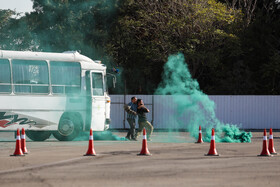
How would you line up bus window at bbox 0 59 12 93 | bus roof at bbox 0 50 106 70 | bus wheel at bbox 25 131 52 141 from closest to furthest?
bus window at bbox 0 59 12 93
bus roof at bbox 0 50 106 70
bus wheel at bbox 25 131 52 141

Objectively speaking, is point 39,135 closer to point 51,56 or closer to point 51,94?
point 51,94

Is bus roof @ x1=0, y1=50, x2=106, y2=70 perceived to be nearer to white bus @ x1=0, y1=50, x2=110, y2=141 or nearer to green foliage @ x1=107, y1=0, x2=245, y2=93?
white bus @ x1=0, y1=50, x2=110, y2=141

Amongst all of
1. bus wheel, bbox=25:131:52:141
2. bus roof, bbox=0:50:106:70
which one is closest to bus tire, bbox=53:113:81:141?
bus wheel, bbox=25:131:52:141

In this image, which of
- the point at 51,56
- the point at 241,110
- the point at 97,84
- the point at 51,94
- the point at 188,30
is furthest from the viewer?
the point at 188,30

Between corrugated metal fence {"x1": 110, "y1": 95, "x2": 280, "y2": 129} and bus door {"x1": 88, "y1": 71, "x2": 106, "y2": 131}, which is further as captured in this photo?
corrugated metal fence {"x1": 110, "y1": 95, "x2": 280, "y2": 129}

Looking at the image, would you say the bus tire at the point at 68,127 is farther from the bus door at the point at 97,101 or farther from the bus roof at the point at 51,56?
the bus roof at the point at 51,56

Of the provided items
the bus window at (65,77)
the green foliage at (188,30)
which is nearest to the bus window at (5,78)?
the bus window at (65,77)

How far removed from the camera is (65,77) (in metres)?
22.8

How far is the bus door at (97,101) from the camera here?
919 inches

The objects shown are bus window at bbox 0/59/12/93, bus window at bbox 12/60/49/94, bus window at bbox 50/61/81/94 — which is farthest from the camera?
bus window at bbox 50/61/81/94

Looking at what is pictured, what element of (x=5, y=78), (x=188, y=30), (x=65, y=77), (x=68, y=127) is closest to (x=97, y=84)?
(x=65, y=77)

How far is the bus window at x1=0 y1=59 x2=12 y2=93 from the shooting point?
2148 cm

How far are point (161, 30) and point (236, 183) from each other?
30114 millimetres

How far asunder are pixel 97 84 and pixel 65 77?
1551 millimetres
